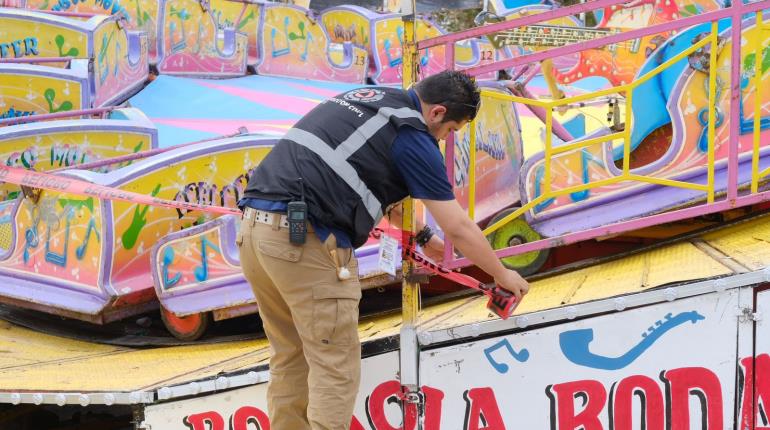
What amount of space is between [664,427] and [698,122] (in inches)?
50.1

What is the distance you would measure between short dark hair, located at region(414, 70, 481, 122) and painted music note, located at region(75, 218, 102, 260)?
7.28 feet

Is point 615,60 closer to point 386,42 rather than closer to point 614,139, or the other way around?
point 614,139

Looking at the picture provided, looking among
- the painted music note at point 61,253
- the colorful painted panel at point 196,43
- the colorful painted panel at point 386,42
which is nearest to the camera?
the painted music note at point 61,253

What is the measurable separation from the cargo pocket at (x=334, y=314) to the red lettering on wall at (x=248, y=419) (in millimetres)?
668

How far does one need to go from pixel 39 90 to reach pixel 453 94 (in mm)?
4844

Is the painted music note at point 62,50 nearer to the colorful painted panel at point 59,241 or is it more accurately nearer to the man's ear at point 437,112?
the colorful painted panel at point 59,241

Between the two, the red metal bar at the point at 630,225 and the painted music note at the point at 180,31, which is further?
the painted music note at the point at 180,31

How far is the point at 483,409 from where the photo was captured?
3.46 meters

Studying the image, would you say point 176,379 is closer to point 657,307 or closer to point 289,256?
point 289,256

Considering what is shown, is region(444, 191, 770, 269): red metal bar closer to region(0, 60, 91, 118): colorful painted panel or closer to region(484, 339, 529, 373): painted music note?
region(484, 339, 529, 373): painted music note

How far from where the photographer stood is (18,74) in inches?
270

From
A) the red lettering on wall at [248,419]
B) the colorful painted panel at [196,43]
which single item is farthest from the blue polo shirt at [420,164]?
the colorful painted panel at [196,43]

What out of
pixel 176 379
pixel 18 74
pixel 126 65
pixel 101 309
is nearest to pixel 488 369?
pixel 176 379

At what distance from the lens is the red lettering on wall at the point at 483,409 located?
345cm
